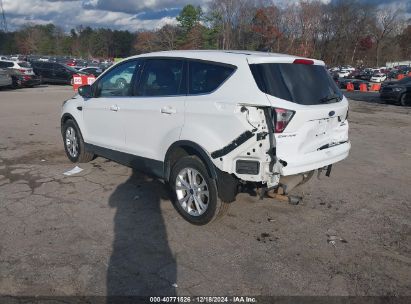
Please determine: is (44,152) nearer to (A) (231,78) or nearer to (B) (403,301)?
(A) (231,78)

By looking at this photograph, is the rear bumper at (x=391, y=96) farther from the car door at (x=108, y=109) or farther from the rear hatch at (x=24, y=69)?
the rear hatch at (x=24, y=69)

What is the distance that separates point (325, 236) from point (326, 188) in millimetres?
1612

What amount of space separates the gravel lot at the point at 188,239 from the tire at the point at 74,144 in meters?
0.17

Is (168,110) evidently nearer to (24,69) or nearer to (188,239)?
(188,239)

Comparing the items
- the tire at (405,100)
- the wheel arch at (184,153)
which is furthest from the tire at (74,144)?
the tire at (405,100)

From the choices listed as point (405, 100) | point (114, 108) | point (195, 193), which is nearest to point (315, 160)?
point (195, 193)

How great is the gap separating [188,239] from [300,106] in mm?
1746

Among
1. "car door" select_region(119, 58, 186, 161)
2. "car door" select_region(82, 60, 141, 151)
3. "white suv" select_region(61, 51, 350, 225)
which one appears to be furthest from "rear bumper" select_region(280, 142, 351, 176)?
"car door" select_region(82, 60, 141, 151)

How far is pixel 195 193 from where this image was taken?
170 inches

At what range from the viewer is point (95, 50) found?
125 metres

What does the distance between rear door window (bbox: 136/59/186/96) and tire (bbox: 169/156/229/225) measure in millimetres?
828

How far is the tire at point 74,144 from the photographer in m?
6.36

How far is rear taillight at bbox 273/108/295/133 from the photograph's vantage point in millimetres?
3676

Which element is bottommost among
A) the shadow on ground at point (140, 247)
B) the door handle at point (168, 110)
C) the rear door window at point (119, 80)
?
the shadow on ground at point (140, 247)
